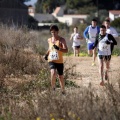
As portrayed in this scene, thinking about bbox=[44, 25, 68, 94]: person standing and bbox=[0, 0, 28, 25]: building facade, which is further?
bbox=[0, 0, 28, 25]: building facade

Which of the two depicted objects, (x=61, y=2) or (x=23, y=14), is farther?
(x=61, y=2)

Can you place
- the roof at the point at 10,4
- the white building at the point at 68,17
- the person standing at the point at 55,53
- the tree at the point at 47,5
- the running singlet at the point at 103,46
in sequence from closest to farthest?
the person standing at the point at 55,53 < the running singlet at the point at 103,46 < the roof at the point at 10,4 < the white building at the point at 68,17 < the tree at the point at 47,5

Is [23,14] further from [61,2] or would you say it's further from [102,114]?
[61,2]

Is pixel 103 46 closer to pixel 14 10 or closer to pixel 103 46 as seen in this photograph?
pixel 103 46

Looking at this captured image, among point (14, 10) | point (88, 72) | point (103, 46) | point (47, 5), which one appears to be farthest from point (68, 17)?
point (103, 46)

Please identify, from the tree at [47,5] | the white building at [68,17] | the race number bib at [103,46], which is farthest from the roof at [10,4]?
the tree at [47,5]

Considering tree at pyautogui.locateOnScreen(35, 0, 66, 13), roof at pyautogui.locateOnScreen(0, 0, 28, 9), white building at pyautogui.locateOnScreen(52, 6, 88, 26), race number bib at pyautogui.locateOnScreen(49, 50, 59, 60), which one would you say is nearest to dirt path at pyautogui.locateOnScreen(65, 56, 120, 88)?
race number bib at pyautogui.locateOnScreen(49, 50, 59, 60)

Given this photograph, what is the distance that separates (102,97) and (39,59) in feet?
20.9

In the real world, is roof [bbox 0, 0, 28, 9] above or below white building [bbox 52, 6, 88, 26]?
above

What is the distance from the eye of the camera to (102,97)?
7164 mm

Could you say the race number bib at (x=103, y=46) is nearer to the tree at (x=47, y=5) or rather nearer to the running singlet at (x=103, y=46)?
the running singlet at (x=103, y=46)

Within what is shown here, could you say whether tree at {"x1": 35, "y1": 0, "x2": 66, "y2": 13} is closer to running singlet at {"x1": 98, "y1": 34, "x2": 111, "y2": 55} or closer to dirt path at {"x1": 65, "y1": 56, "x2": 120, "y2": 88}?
dirt path at {"x1": 65, "y1": 56, "x2": 120, "y2": 88}

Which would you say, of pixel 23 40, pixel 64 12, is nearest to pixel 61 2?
pixel 64 12

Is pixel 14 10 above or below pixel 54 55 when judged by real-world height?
below
